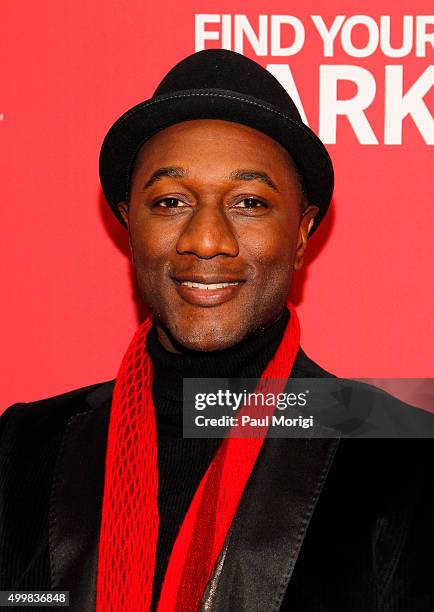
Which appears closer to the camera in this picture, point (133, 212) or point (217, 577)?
point (217, 577)

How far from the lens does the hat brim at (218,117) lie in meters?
1.47

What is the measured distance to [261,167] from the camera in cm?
150

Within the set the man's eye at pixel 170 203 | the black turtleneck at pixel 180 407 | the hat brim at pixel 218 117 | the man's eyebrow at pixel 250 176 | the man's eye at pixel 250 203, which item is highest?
the hat brim at pixel 218 117

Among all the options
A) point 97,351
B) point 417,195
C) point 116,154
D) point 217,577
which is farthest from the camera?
point 97,351

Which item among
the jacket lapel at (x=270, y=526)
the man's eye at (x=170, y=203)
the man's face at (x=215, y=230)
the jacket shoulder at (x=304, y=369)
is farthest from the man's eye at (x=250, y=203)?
the jacket lapel at (x=270, y=526)

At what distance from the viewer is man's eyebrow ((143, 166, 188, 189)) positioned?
148cm

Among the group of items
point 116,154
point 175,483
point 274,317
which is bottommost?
point 175,483

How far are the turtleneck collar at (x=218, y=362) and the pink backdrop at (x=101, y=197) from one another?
0.44 meters

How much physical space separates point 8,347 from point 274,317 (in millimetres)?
794

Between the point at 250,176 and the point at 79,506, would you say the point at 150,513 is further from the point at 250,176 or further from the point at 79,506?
the point at 250,176

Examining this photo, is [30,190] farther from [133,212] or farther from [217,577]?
[217,577]

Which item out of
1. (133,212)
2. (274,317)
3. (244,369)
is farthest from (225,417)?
(133,212)

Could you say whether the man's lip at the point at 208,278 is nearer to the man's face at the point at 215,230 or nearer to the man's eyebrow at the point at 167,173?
the man's face at the point at 215,230

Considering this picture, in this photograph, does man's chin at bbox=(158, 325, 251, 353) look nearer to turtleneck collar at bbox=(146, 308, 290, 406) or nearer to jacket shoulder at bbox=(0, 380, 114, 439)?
turtleneck collar at bbox=(146, 308, 290, 406)
